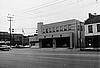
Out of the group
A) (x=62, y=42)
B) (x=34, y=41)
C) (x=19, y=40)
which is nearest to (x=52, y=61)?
(x=62, y=42)

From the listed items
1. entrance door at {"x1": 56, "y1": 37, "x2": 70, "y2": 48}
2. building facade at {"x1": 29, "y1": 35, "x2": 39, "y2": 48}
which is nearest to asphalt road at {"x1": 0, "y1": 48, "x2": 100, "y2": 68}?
entrance door at {"x1": 56, "y1": 37, "x2": 70, "y2": 48}

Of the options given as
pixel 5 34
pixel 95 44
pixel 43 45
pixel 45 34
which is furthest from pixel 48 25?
pixel 5 34

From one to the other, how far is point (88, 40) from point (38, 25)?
2449 cm

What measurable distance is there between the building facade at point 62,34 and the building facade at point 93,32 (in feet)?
8.59

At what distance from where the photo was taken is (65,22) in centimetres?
5744

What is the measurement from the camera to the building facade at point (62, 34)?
54375 millimetres

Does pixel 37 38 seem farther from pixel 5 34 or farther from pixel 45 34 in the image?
pixel 5 34

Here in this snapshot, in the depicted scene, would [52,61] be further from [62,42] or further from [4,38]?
[4,38]

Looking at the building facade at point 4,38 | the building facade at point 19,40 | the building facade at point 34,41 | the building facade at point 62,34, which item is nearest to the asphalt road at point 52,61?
the building facade at point 62,34

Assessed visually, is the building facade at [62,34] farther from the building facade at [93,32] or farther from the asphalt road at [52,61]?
the asphalt road at [52,61]

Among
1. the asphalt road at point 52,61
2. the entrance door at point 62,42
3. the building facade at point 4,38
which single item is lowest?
the asphalt road at point 52,61

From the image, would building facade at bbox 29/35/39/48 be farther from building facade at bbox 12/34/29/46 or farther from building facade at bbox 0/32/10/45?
building facade at bbox 12/34/29/46

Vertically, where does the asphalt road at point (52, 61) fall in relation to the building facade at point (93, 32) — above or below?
below

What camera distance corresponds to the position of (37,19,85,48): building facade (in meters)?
54.4
